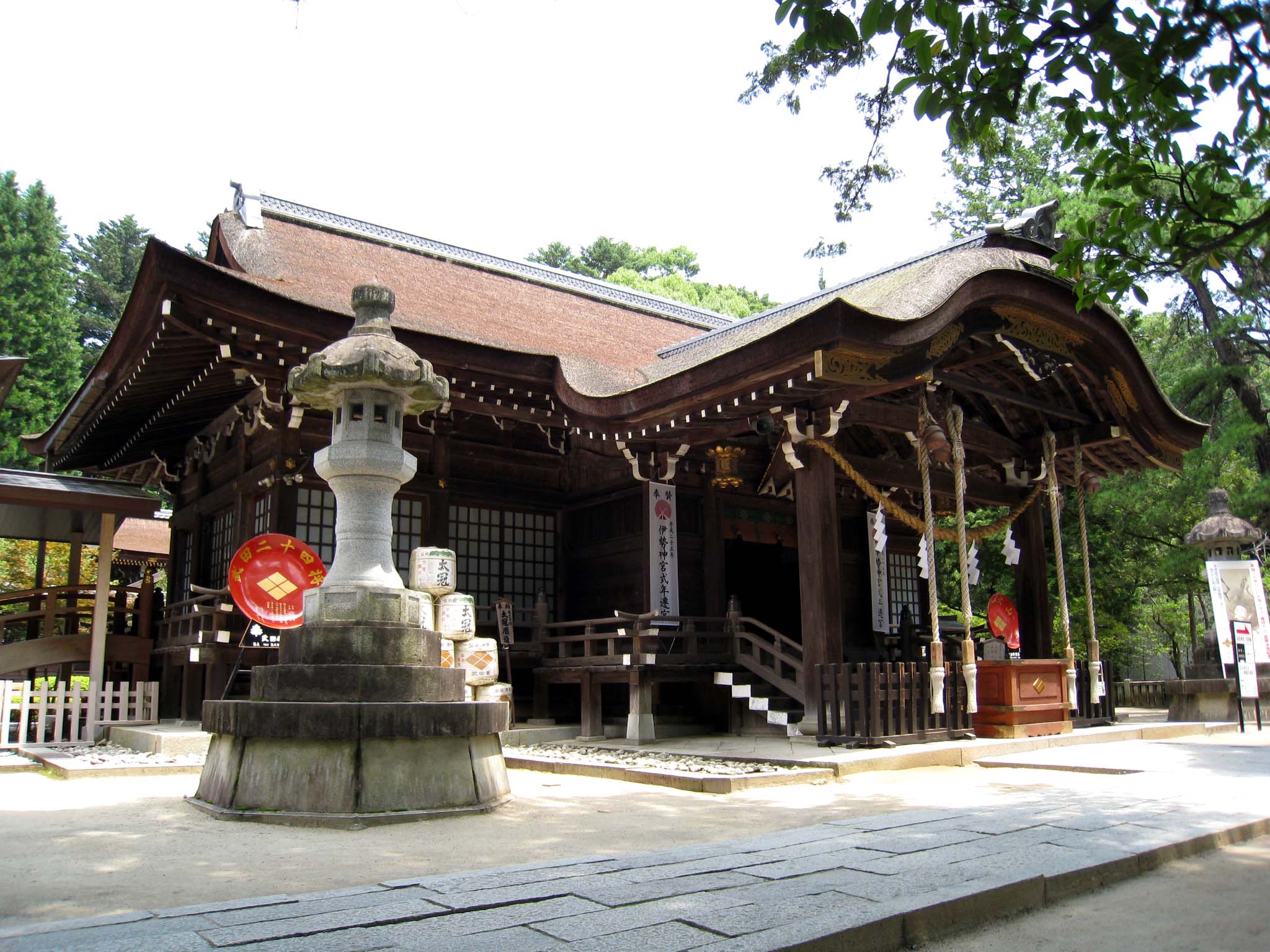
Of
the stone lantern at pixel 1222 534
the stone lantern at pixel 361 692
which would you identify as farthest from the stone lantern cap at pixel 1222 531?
the stone lantern at pixel 361 692

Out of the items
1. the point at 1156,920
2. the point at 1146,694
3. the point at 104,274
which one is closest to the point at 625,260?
the point at 104,274

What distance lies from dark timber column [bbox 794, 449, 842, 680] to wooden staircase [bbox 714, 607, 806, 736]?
1.13 ft

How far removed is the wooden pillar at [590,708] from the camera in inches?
427

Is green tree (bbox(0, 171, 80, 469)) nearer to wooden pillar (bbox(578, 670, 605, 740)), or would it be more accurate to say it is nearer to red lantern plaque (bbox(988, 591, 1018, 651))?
wooden pillar (bbox(578, 670, 605, 740))

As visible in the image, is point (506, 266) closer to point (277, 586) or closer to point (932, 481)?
point (277, 586)

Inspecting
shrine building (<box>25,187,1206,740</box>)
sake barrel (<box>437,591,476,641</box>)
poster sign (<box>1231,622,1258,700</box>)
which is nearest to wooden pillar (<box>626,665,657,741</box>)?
shrine building (<box>25,187,1206,740</box>)

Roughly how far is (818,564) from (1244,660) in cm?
641

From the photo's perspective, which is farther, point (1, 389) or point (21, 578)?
point (21, 578)

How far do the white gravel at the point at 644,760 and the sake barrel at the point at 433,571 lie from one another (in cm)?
172

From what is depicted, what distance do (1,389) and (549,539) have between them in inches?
273

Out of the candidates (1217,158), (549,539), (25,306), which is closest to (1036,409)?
(549,539)

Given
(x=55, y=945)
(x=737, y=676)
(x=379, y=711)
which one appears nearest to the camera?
(x=55, y=945)

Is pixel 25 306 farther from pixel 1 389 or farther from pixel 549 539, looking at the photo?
pixel 549 539

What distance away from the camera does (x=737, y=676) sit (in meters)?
10.7
